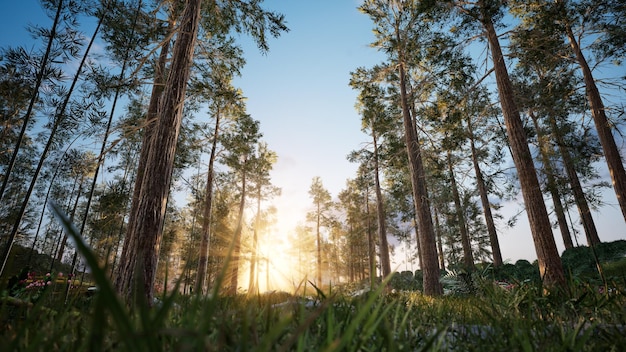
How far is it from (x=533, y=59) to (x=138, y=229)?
11.4 metres

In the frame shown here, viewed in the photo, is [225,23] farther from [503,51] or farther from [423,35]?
[503,51]

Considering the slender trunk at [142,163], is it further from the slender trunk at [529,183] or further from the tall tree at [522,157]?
the slender trunk at [529,183]

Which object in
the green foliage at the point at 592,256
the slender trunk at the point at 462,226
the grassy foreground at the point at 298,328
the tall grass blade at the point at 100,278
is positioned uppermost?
the slender trunk at the point at 462,226

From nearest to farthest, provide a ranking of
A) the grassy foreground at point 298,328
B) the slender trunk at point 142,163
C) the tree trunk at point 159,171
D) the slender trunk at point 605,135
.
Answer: the grassy foreground at point 298,328 → the tree trunk at point 159,171 → the slender trunk at point 142,163 → the slender trunk at point 605,135

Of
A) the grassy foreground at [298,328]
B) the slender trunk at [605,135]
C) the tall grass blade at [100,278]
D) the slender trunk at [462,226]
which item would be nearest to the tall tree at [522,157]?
the slender trunk at [605,135]

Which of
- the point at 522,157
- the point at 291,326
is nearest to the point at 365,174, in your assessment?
the point at 522,157

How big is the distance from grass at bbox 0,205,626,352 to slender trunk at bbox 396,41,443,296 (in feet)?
22.3

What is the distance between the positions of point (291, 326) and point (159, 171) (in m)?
4.68

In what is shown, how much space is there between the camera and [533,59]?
8.67m

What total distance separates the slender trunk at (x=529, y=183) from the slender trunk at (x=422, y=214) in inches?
109

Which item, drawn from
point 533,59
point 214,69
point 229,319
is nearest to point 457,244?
point 533,59

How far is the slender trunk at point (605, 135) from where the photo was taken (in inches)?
382

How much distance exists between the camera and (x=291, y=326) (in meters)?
1.19

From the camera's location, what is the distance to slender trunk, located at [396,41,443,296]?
8836 mm
